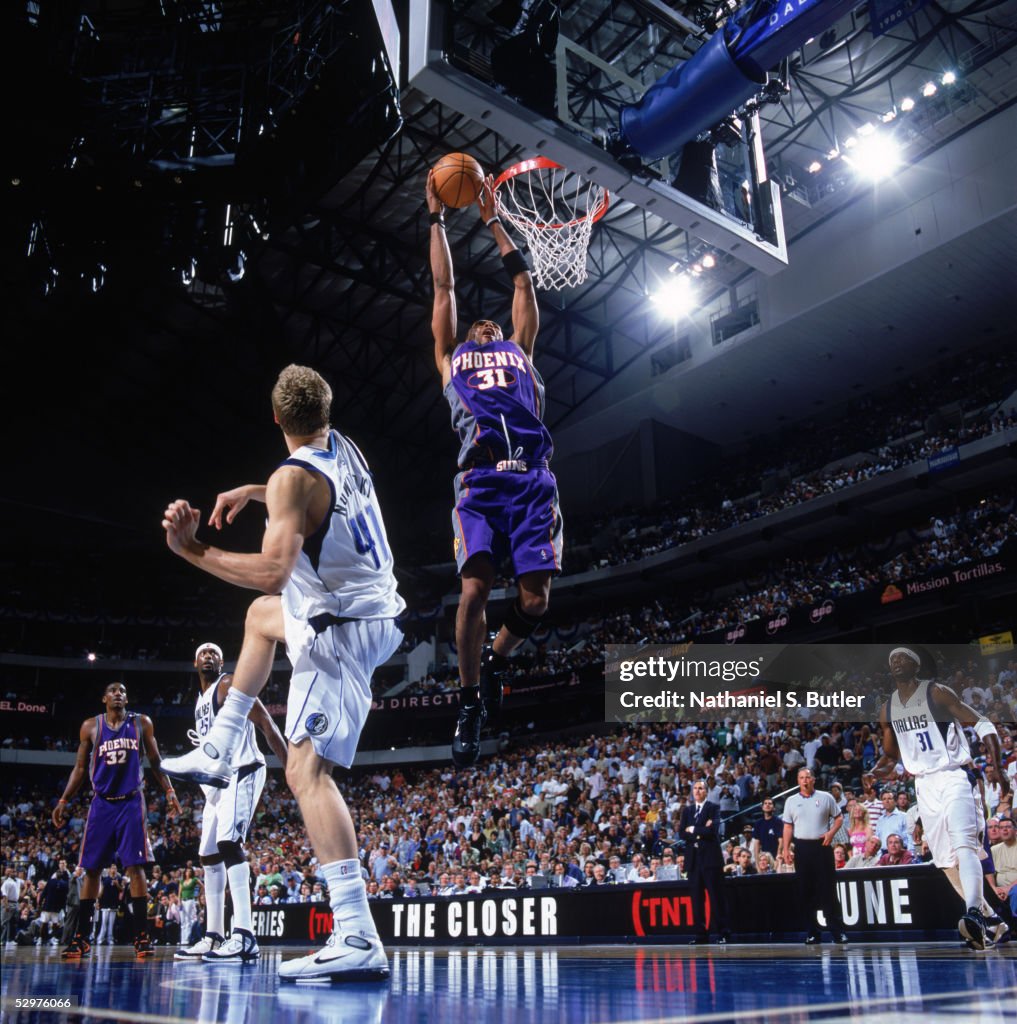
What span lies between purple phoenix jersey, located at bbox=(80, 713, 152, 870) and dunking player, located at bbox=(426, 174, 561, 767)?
333 cm

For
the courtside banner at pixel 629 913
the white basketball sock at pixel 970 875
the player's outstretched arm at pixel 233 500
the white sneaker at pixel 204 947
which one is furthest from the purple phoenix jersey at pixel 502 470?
the courtside banner at pixel 629 913

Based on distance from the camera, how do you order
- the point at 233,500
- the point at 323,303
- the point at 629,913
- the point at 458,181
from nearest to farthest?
the point at 233,500 → the point at 458,181 → the point at 629,913 → the point at 323,303

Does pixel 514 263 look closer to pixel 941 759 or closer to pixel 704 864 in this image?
pixel 941 759

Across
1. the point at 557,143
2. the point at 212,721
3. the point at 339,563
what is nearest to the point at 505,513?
the point at 339,563

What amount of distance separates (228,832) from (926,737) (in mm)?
4809

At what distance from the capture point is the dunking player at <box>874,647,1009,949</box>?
620cm

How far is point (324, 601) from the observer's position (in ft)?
11.5

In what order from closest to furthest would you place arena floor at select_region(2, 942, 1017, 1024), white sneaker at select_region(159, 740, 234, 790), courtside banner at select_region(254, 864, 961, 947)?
arena floor at select_region(2, 942, 1017, 1024)
white sneaker at select_region(159, 740, 234, 790)
courtside banner at select_region(254, 864, 961, 947)

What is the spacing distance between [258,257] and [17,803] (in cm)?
1774

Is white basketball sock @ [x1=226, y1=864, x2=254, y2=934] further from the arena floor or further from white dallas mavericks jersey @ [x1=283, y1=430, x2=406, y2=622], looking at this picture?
white dallas mavericks jersey @ [x1=283, y1=430, x2=406, y2=622]

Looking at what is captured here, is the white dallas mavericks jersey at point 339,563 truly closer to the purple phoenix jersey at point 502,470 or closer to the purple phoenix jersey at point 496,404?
the purple phoenix jersey at point 502,470

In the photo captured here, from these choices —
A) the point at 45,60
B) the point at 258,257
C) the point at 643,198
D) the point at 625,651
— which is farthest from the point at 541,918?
the point at 258,257

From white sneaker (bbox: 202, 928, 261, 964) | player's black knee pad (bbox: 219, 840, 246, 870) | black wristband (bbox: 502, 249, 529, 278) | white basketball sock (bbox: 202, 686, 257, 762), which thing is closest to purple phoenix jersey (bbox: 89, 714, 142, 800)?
player's black knee pad (bbox: 219, 840, 246, 870)

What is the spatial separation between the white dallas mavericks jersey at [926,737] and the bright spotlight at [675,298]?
16.3 meters
